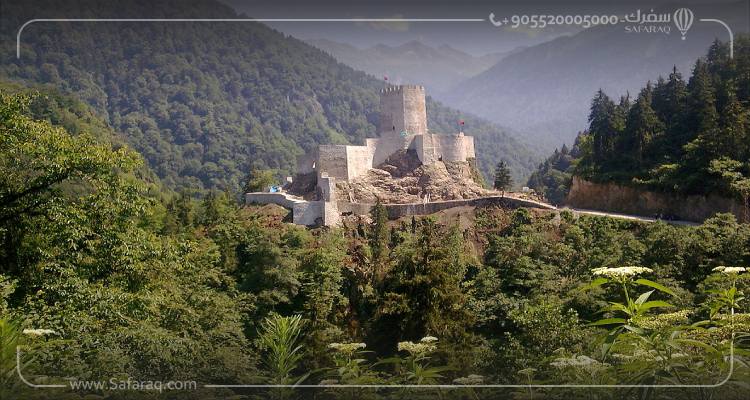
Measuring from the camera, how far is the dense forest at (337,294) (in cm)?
445

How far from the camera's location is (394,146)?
2952cm

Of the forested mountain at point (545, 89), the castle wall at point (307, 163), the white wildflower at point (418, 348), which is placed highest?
the forested mountain at point (545, 89)

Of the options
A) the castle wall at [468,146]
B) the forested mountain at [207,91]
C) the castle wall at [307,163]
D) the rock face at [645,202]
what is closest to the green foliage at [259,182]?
the castle wall at [307,163]

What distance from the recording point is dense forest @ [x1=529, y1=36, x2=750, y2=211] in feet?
71.5

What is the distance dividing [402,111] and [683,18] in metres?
21.9

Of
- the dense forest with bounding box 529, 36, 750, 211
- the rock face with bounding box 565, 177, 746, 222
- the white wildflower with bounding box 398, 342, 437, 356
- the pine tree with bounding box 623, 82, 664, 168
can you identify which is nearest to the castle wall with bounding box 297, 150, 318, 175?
the rock face with bounding box 565, 177, 746, 222

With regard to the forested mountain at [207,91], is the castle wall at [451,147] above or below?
below

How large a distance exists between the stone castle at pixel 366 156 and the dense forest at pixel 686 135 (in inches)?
262

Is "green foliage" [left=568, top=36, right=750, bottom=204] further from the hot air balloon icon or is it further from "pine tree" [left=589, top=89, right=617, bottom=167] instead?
the hot air balloon icon

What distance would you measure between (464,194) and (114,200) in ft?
69.6

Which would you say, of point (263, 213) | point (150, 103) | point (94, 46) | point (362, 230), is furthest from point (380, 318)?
point (94, 46)

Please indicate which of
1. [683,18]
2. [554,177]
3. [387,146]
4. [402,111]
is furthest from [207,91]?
[683,18]

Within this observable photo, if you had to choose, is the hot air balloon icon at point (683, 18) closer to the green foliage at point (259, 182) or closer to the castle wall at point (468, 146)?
the castle wall at point (468, 146)

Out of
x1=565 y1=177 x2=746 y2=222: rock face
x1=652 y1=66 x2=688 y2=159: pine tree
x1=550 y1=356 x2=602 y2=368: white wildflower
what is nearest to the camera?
x1=550 y1=356 x2=602 y2=368: white wildflower
